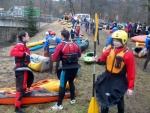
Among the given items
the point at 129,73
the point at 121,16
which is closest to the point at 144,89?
the point at 129,73

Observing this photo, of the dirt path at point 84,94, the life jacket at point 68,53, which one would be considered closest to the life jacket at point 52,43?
the dirt path at point 84,94

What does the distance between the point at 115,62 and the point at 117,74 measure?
206 mm

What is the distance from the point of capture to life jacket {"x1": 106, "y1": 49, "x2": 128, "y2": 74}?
363 cm

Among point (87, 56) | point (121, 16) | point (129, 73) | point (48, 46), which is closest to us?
point (129, 73)

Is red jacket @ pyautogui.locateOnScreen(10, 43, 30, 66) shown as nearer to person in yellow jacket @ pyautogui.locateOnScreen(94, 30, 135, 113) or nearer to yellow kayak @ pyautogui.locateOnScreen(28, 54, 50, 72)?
person in yellow jacket @ pyautogui.locateOnScreen(94, 30, 135, 113)

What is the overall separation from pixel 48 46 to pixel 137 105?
360 cm

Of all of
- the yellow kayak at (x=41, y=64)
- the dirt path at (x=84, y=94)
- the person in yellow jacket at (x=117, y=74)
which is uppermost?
the person in yellow jacket at (x=117, y=74)

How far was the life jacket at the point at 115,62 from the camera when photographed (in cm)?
363

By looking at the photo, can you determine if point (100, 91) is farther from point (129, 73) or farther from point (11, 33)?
point (11, 33)

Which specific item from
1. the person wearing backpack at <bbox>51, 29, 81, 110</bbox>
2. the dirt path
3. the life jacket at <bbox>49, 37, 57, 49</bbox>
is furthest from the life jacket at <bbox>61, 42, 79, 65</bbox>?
the life jacket at <bbox>49, 37, 57, 49</bbox>

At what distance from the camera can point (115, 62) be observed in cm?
366

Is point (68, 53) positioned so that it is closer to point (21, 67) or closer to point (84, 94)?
point (21, 67)

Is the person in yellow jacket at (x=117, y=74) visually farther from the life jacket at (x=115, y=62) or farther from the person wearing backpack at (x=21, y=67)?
the person wearing backpack at (x=21, y=67)

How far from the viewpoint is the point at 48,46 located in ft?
25.2
